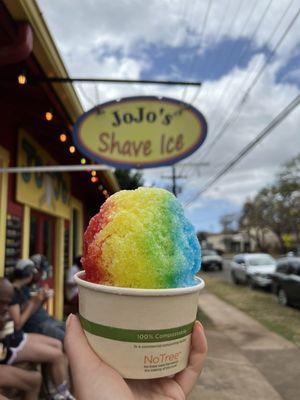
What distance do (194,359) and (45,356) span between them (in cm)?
276

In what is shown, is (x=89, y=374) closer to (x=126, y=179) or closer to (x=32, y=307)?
(x=32, y=307)

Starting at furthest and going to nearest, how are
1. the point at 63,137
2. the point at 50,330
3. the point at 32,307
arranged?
the point at 63,137 → the point at 50,330 → the point at 32,307

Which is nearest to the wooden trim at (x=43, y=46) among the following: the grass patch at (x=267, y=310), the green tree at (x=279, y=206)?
the grass patch at (x=267, y=310)

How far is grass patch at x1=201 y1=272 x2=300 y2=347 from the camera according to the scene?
28.0ft

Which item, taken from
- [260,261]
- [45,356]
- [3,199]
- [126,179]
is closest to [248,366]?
[45,356]

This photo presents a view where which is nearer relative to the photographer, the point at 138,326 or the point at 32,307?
the point at 138,326

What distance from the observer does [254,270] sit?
1616cm

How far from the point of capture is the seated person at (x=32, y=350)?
10.6ft

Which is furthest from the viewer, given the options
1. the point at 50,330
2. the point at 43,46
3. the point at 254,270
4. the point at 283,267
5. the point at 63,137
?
the point at 254,270

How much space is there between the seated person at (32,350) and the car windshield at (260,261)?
14.1m

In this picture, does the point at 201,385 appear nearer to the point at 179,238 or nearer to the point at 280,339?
the point at 280,339

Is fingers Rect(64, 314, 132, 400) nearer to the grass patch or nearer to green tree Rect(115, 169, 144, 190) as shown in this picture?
the grass patch

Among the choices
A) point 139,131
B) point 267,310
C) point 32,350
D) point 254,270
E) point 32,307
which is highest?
point 139,131

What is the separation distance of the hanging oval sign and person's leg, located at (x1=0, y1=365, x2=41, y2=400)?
2.56 m
